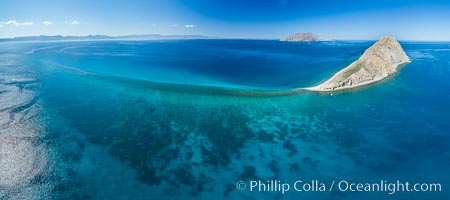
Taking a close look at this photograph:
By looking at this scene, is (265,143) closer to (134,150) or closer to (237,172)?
(237,172)

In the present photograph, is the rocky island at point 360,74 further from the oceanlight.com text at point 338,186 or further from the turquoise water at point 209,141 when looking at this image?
the oceanlight.com text at point 338,186

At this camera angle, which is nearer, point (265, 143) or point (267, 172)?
point (267, 172)

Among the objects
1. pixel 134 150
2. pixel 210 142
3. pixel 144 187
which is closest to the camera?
pixel 144 187

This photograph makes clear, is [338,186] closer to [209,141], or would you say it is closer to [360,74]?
[209,141]

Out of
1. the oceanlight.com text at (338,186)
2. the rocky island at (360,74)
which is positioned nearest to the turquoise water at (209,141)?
the oceanlight.com text at (338,186)

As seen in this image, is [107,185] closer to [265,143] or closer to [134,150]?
[134,150]

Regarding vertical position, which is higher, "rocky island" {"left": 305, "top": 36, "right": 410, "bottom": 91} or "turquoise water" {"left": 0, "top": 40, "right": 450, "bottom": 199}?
"rocky island" {"left": 305, "top": 36, "right": 410, "bottom": 91}

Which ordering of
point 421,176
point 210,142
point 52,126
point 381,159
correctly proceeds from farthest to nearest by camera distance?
1. point 52,126
2. point 210,142
3. point 381,159
4. point 421,176

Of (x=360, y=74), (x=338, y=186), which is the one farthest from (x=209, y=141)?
(x=360, y=74)

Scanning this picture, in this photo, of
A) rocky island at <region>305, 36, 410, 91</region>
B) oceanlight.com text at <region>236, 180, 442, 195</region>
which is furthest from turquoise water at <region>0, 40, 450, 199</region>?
rocky island at <region>305, 36, 410, 91</region>

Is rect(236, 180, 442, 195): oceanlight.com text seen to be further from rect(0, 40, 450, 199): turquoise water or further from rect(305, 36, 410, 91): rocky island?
rect(305, 36, 410, 91): rocky island

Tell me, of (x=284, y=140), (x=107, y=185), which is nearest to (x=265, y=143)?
(x=284, y=140)
